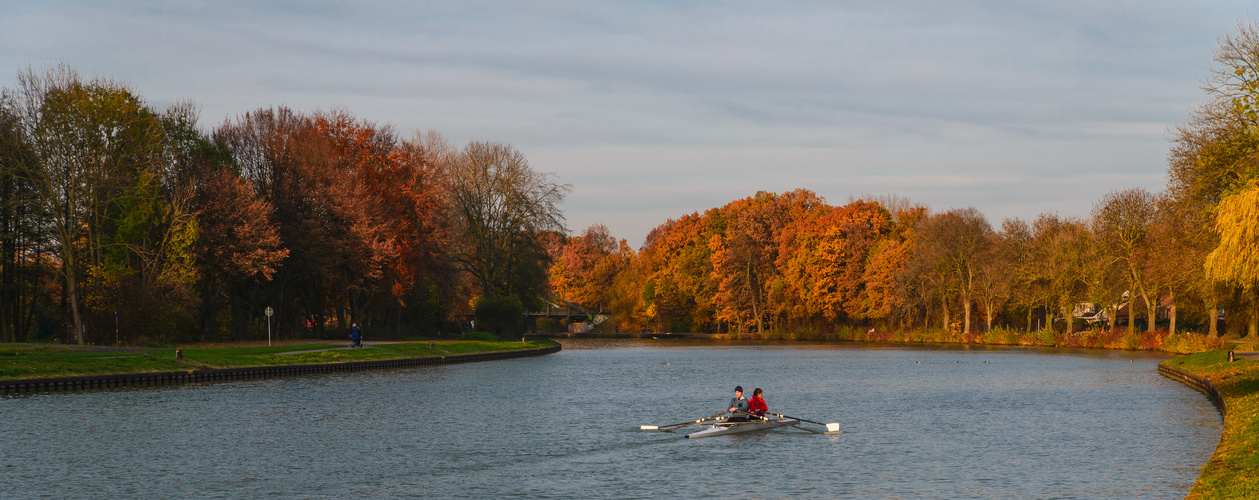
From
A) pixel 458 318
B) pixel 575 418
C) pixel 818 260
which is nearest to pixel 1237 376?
pixel 575 418

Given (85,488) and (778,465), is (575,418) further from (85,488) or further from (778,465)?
(85,488)

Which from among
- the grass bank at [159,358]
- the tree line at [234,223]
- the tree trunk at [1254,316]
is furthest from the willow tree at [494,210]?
the tree trunk at [1254,316]

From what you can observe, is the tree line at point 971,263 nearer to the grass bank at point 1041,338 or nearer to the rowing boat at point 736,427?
the grass bank at point 1041,338

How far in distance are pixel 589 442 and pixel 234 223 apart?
38.9m

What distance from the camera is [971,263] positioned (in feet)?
285

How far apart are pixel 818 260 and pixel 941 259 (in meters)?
16.0

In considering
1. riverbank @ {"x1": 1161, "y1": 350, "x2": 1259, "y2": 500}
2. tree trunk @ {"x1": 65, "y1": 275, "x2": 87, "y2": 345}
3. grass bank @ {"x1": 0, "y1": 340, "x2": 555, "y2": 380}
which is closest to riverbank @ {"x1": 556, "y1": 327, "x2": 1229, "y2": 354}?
riverbank @ {"x1": 1161, "y1": 350, "x2": 1259, "y2": 500}

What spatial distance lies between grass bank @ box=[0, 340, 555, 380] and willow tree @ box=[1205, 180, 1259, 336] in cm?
3702

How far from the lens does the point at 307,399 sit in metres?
35.3

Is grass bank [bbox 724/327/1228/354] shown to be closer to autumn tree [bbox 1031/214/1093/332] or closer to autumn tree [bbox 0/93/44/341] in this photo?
autumn tree [bbox 1031/214/1093/332]

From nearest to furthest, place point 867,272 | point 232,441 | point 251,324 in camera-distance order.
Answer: point 232,441 < point 251,324 < point 867,272

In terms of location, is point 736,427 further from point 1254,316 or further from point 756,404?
point 1254,316

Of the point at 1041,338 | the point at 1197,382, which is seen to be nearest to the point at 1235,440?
the point at 1197,382

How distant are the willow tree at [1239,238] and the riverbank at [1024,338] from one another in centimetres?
2892
